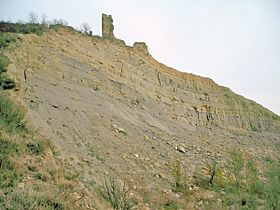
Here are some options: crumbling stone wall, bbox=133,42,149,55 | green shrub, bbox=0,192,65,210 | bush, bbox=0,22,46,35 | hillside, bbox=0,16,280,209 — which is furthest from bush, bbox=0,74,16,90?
crumbling stone wall, bbox=133,42,149,55

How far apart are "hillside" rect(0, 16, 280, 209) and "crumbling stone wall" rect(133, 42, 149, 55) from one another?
105 millimetres

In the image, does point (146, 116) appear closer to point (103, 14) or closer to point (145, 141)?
point (145, 141)

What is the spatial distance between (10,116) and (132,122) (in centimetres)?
862

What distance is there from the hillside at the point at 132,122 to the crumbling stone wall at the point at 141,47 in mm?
105

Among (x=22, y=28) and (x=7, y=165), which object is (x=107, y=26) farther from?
(x=7, y=165)

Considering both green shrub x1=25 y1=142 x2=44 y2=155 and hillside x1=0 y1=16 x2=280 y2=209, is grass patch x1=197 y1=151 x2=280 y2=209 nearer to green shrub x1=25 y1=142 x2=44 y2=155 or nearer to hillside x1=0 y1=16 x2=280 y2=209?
hillside x1=0 y1=16 x2=280 y2=209

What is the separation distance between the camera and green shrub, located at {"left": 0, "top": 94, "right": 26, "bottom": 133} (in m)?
14.2

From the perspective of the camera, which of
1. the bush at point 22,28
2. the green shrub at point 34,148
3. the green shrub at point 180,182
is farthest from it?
the bush at point 22,28

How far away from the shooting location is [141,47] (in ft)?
105

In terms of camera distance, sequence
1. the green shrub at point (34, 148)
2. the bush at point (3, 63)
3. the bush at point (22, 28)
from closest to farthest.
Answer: the green shrub at point (34, 148), the bush at point (3, 63), the bush at point (22, 28)

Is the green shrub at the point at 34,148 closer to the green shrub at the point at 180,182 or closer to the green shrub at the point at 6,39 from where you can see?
the green shrub at the point at 180,182

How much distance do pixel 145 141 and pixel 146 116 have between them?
12.6 feet

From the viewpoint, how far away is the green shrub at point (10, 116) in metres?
14.2

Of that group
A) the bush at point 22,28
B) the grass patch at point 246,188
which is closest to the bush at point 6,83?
the bush at point 22,28
